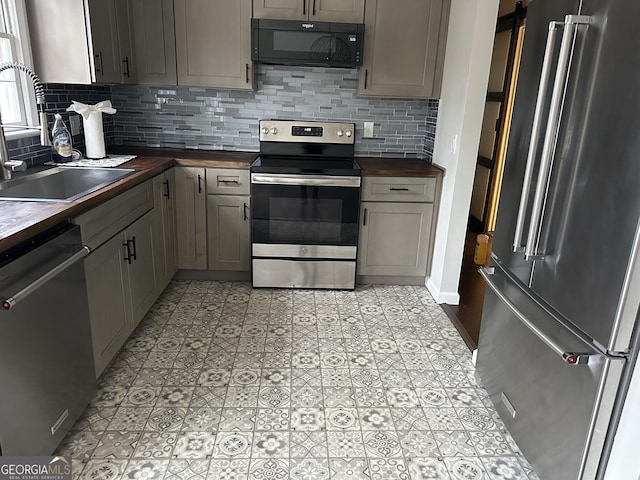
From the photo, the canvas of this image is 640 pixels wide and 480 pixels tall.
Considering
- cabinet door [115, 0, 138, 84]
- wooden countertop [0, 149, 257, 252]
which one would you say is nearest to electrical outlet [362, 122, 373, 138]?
wooden countertop [0, 149, 257, 252]

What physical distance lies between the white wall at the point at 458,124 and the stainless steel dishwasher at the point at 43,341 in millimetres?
2263

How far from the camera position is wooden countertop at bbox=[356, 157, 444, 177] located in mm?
3219

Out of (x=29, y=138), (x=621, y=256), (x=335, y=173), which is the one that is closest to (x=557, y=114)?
(x=621, y=256)

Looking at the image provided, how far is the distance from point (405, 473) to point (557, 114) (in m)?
1.40

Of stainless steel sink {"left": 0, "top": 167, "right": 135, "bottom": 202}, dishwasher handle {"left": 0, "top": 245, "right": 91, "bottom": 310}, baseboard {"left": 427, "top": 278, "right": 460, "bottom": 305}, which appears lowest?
baseboard {"left": 427, "top": 278, "right": 460, "bottom": 305}

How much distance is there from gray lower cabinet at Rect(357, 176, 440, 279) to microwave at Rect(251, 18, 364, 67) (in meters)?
0.88

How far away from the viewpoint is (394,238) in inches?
133

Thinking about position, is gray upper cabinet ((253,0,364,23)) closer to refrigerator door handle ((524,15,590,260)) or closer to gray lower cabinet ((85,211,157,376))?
gray lower cabinet ((85,211,157,376))

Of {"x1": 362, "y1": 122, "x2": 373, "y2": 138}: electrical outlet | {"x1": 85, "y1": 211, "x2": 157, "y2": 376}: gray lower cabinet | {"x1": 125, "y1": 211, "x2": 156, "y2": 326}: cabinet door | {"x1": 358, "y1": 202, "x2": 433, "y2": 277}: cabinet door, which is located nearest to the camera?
{"x1": 85, "y1": 211, "x2": 157, "y2": 376}: gray lower cabinet

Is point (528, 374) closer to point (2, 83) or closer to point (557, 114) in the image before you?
point (557, 114)

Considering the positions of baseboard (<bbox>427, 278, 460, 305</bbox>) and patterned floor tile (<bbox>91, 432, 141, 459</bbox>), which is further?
baseboard (<bbox>427, 278, 460, 305</bbox>)

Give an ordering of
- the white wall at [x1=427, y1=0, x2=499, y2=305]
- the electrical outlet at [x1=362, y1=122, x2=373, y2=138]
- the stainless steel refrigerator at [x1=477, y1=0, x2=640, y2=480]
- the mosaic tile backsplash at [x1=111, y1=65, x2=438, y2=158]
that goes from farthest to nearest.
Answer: the electrical outlet at [x1=362, y1=122, x2=373, y2=138] < the mosaic tile backsplash at [x1=111, y1=65, x2=438, y2=158] < the white wall at [x1=427, y1=0, x2=499, y2=305] < the stainless steel refrigerator at [x1=477, y1=0, x2=640, y2=480]

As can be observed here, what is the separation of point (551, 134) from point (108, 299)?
198cm

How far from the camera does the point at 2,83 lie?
2.51 meters
